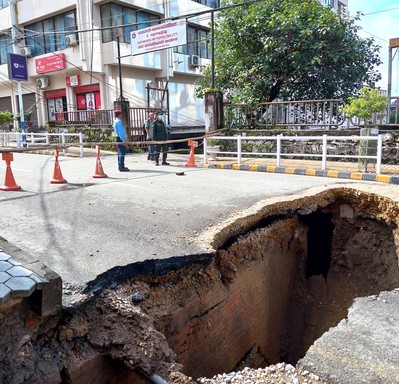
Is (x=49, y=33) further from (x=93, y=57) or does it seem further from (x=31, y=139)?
(x=31, y=139)

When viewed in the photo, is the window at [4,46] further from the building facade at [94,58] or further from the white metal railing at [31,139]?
the white metal railing at [31,139]

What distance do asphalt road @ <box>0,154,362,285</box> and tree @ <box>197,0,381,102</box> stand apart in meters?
7.10

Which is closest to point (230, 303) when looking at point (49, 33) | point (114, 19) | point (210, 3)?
point (114, 19)

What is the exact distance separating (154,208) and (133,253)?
6.21 feet

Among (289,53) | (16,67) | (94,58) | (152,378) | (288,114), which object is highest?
(94,58)

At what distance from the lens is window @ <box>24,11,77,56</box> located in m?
20.4

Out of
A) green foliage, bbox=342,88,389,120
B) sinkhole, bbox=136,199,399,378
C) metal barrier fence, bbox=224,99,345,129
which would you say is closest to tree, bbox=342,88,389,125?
green foliage, bbox=342,88,389,120

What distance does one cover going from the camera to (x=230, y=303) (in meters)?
4.50

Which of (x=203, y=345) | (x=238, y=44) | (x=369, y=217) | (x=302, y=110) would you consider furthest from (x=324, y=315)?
(x=238, y=44)

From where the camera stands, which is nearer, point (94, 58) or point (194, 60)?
point (94, 58)

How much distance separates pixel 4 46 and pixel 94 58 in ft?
29.4

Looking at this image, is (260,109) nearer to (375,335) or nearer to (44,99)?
(375,335)

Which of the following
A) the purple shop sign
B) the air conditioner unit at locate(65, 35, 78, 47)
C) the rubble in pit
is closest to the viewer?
the rubble in pit

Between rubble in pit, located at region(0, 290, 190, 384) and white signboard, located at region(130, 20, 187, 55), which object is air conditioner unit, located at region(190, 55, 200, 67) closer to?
white signboard, located at region(130, 20, 187, 55)
